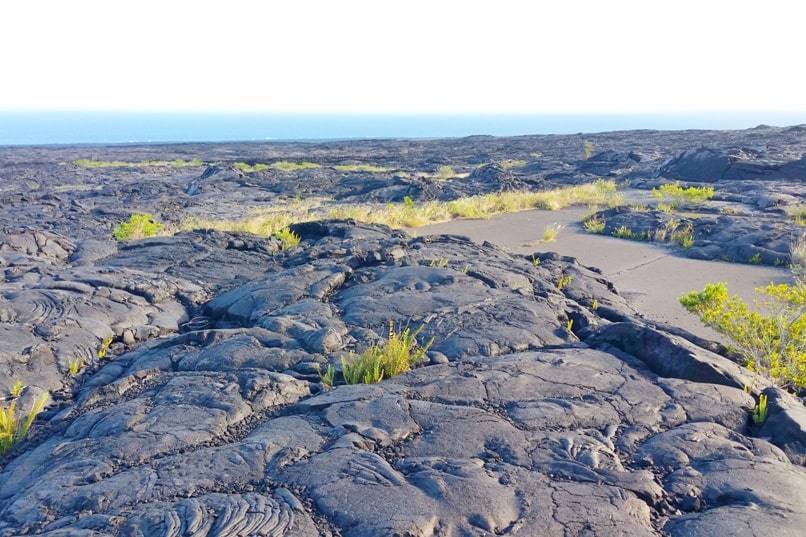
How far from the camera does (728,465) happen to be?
3990 mm

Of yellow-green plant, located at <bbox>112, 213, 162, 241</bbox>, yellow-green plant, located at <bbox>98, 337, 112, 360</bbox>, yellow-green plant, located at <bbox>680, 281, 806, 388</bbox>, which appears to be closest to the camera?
yellow-green plant, located at <bbox>680, 281, 806, 388</bbox>

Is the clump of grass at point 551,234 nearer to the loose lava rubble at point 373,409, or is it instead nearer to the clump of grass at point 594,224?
the clump of grass at point 594,224

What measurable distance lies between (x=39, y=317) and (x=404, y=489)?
16.9 feet

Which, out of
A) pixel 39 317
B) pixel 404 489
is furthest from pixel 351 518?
pixel 39 317

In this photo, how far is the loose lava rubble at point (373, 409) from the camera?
3547mm

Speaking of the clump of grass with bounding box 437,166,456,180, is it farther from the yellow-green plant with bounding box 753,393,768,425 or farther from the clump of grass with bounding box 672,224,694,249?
the yellow-green plant with bounding box 753,393,768,425

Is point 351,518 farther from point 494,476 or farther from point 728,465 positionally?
point 728,465

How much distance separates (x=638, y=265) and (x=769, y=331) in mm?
6561

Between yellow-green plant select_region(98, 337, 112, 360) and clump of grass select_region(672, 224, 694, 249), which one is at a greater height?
yellow-green plant select_region(98, 337, 112, 360)

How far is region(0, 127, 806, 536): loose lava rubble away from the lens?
11.6 ft

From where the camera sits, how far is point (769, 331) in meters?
6.27

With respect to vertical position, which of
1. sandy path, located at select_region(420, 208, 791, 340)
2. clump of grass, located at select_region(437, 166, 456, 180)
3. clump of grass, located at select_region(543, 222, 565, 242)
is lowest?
clump of grass, located at select_region(437, 166, 456, 180)

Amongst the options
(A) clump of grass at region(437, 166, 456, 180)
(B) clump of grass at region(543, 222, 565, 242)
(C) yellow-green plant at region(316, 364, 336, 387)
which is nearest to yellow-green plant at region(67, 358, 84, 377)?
(C) yellow-green plant at region(316, 364, 336, 387)

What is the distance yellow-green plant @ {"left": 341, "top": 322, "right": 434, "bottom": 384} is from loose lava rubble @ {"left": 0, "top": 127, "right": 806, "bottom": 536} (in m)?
0.16
